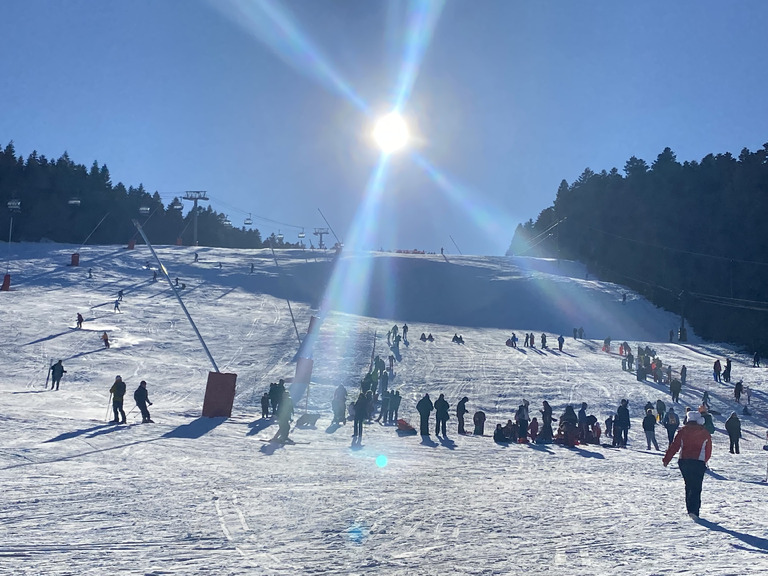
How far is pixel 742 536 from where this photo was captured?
760 centimetres

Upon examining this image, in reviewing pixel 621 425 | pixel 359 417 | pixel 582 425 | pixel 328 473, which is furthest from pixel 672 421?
pixel 328 473

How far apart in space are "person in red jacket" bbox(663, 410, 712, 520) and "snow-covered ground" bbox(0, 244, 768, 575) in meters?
0.27

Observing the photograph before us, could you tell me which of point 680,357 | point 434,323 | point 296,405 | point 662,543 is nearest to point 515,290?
point 434,323

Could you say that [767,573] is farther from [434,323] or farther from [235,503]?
[434,323]

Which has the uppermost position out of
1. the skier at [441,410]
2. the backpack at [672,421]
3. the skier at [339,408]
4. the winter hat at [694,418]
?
the winter hat at [694,418]

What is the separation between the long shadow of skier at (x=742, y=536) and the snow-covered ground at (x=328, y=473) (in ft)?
0.14

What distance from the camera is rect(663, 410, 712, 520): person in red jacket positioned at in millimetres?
8625

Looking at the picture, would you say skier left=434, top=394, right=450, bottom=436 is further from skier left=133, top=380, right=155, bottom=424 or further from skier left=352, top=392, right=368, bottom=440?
skier left=133, top=380, right=155, bottom=424

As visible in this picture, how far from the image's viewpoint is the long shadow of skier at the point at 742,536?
7215mm

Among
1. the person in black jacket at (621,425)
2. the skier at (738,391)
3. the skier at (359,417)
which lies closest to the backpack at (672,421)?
the person in black jacket at (621,425)

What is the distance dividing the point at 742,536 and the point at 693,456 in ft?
4.32

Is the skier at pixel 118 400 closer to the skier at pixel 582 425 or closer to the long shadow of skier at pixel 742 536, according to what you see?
the skier at pixel 582 425

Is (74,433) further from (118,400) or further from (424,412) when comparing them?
(424,412)

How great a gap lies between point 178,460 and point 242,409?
42.7 feet
